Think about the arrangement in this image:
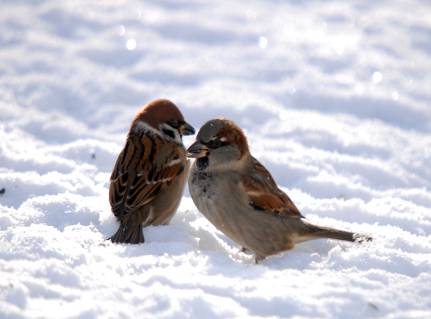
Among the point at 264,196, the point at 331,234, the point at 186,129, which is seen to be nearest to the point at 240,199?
the point at 264,196

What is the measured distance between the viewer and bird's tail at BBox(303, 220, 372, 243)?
15.7 feet

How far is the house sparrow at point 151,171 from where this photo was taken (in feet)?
16.4

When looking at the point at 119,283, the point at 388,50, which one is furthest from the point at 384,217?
the point at 388,50

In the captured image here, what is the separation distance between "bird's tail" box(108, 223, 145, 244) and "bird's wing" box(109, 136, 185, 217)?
20cm

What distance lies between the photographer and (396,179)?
21.9 feet

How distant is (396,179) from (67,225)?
2824mm

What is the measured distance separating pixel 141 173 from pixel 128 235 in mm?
553

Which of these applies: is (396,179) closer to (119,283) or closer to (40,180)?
(40,180)

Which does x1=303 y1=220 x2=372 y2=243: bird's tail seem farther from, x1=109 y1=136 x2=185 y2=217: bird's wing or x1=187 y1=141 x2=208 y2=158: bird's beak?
x1=109 y1=136 x2=185 y2=217: bird's wing

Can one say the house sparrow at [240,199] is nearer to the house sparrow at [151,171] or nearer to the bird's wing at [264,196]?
the bird's wing at [264,196]

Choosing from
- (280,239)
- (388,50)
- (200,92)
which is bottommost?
(280,239)

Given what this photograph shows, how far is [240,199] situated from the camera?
16.0ft

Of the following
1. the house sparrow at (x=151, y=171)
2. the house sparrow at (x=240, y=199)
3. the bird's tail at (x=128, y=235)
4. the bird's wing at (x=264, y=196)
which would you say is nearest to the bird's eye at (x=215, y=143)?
the house sparrow at (x=240, y=199)

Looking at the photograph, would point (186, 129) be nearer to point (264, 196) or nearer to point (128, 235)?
point (264, 196)
